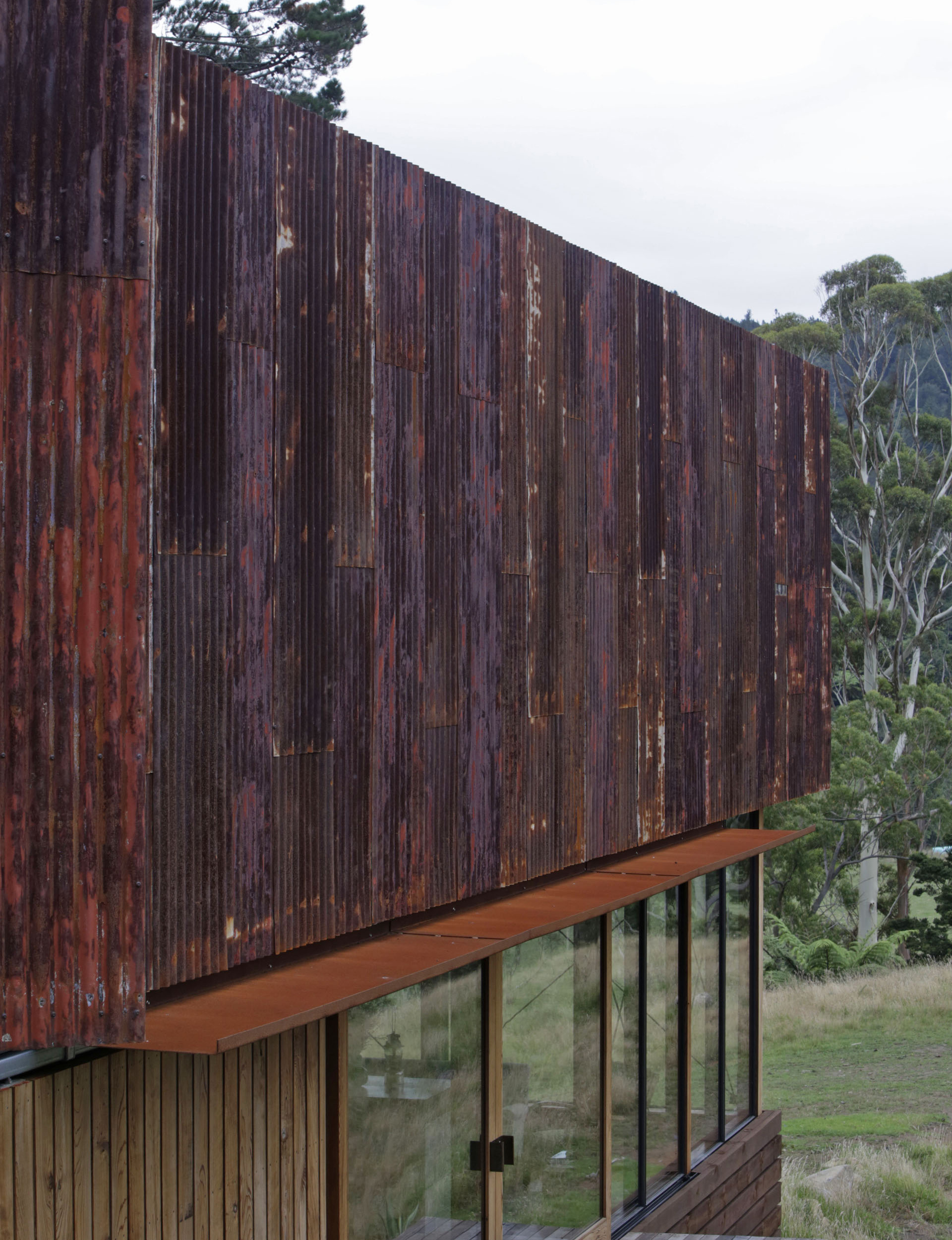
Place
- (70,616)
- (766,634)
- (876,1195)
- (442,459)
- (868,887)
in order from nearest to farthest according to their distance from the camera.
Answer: (70,616) < (442,459) < (766,634) < (876,1195) < (868,887)

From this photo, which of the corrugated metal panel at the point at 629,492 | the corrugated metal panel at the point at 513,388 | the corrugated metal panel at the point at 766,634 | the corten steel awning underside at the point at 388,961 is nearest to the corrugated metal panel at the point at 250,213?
the corrugated metal panel at the point at 513,388

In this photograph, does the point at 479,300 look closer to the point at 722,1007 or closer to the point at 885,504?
the point at 722,1007

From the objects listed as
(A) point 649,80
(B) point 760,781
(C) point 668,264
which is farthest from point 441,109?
(B) point 760,781

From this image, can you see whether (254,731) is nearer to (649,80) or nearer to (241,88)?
(241,88)

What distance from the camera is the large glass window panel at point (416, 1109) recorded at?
5.50m

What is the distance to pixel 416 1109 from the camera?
5832mm

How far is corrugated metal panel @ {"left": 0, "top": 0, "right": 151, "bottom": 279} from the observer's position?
Answer: 3.89 metres

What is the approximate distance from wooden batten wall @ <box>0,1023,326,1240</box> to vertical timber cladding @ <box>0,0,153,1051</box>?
392mm

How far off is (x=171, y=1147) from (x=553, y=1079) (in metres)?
2.87

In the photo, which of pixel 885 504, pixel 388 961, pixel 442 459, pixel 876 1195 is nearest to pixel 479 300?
pixel 442 459

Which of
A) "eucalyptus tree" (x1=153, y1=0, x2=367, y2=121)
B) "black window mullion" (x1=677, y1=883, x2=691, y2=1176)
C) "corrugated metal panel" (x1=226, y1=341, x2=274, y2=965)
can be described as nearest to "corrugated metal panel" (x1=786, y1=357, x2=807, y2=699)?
"black window mullion" (x1=677, y1=883, x2=691, y2=1176)

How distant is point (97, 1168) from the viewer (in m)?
4.24

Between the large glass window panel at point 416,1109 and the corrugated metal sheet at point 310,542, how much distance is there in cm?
49

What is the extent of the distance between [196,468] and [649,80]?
325ft
